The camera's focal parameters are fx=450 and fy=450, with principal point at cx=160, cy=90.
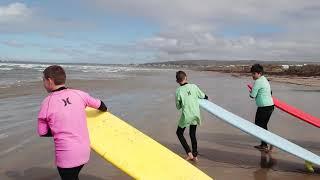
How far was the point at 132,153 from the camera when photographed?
4582 millimetres

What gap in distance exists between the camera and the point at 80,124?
3900 mm

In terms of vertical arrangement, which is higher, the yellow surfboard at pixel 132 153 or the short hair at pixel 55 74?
the short hair at pixel 55 74

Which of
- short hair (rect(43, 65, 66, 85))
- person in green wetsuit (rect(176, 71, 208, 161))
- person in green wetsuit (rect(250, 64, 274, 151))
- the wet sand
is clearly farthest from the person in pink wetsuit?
person in green wetsuit (rect(250, 64, 274, 151))

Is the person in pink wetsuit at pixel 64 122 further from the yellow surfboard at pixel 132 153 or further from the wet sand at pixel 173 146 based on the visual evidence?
the wet sand at pixel 173 146

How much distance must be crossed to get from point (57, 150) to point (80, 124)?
30 cm

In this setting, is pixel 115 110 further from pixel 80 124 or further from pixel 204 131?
pixel 80 124

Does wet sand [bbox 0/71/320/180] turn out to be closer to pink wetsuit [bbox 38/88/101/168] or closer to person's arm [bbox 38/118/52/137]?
pink wetsuit [bbox 38/88/101/168]

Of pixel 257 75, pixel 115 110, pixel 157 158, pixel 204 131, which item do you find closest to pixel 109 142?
pixel 157 158

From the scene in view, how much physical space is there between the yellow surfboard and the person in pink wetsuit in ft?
1.75

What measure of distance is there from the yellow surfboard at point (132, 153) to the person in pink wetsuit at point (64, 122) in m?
0.53

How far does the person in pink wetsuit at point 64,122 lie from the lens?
3777mm

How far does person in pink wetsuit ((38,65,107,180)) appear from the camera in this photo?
3777mm

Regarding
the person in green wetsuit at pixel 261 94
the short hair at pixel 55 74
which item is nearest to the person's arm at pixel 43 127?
the short hair at pixel 55 74

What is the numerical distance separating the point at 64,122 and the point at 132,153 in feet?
3.31
